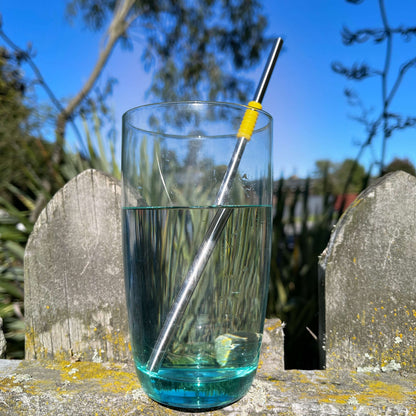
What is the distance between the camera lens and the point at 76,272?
958 mm

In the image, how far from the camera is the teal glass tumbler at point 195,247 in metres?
0.69

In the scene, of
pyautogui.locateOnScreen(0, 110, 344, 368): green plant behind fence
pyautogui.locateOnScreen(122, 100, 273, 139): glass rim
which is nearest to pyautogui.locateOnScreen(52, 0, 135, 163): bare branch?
pyautogui.locateOnScreen(0, 110, 344, 368): green plant behind fence

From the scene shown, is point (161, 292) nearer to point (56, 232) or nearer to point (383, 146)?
point (56, 232)

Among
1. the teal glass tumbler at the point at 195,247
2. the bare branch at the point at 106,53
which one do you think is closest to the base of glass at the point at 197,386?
the teal glass tumbler at the point at 195,247

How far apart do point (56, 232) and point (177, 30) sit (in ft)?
21.0

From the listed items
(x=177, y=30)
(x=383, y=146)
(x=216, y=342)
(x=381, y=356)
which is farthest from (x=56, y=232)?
(x=177, y=30)

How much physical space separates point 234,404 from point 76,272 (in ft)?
1.64

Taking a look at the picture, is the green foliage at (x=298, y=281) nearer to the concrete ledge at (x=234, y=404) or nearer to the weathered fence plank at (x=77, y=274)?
the concrete ledge at (x=234, y=404)

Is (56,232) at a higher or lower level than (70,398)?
higher

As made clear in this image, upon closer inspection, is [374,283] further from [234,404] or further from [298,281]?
[298,281]

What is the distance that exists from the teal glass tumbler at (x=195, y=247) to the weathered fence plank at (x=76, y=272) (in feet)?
0.71

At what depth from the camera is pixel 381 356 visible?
88cm

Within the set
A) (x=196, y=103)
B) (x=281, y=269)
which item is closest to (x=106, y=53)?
(x=281, y=269)

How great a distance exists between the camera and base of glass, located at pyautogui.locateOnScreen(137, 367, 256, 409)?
693 mm
